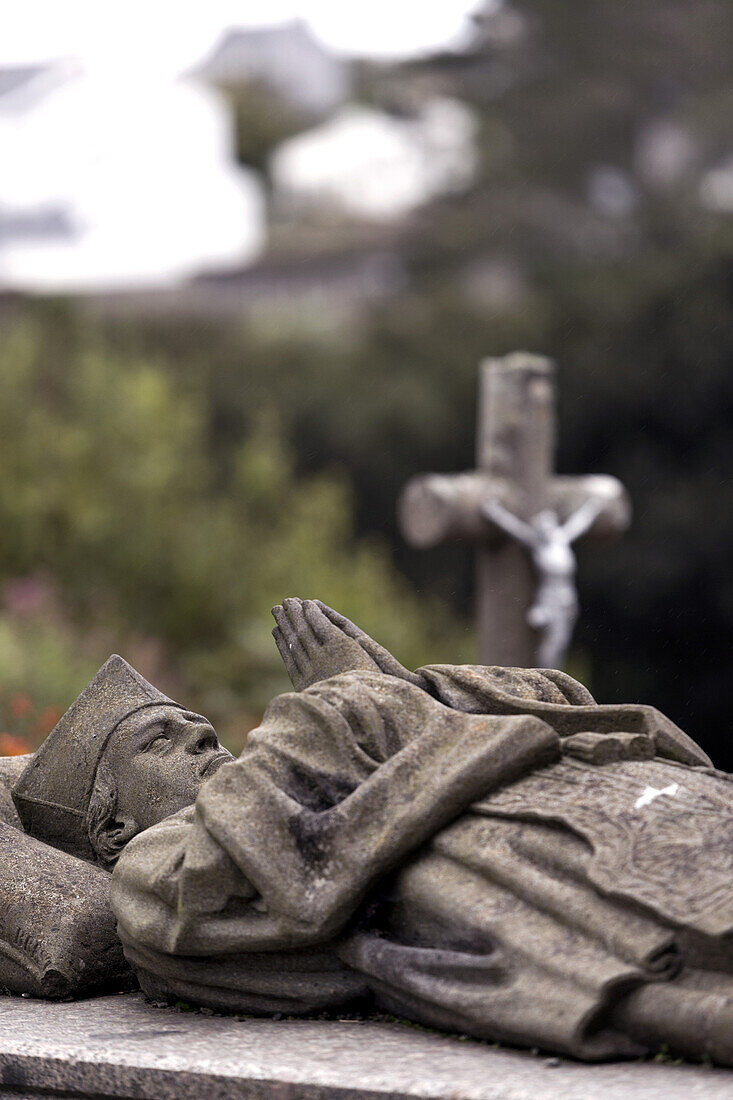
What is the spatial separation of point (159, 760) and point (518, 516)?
3923 mm

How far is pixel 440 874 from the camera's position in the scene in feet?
8.06

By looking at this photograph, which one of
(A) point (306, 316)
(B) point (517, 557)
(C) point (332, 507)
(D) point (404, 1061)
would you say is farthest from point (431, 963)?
(A) point (306, 316)

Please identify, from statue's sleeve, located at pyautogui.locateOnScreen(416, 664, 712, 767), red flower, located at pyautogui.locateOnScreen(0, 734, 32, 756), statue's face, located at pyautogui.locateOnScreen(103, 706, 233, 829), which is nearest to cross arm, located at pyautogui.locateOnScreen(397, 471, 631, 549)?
red flower, located at pyautogui.locateOnScreen(0, 734, 32, 756)

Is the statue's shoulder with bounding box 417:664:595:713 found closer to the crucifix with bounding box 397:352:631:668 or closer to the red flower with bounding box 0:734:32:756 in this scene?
the red flower with bounding box 0:734:32:756

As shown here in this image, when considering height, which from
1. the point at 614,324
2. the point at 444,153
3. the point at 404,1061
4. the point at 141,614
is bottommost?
the point at 141,614

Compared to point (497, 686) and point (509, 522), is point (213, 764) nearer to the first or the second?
point (497, 686)

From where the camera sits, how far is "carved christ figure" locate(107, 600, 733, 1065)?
7.22 ft

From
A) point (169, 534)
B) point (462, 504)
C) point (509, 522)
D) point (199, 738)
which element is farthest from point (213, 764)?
point (169, 534)

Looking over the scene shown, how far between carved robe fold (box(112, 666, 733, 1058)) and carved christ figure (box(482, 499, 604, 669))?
396 centimetres

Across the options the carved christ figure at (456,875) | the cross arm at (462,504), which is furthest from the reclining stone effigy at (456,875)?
the cross arm at (462,504)

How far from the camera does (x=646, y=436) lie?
11.5m

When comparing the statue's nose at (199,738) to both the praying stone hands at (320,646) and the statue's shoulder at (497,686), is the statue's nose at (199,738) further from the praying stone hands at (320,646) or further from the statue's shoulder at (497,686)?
the statue's shoulder at (497,686)

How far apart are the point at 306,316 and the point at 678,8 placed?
4448 millimetres

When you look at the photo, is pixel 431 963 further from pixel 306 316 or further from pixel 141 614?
pixel 306 316
